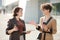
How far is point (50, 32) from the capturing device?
176 cm

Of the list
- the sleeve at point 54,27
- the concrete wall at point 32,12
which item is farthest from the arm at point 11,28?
the sleeve at point 54,27

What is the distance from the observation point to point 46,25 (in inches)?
69.4

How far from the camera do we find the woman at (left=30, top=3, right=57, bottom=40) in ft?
5.76

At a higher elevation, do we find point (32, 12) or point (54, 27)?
point (32, 12)

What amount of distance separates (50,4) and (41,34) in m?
0.32

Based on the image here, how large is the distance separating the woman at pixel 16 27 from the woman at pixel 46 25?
0.45 feet

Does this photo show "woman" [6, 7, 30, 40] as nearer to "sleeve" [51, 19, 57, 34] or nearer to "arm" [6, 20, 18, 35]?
"arm" [6, 20, 18, 35]

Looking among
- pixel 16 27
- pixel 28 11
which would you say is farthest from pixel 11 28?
pixel 28 11

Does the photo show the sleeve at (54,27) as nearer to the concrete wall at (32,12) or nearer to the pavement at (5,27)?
the pavement at (5,27)

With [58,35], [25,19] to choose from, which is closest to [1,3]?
Answer: [25,19]

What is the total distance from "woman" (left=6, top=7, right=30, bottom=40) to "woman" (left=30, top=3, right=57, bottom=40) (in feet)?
0.45

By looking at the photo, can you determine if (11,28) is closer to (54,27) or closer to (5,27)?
(5,27)

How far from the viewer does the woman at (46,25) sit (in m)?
1.76

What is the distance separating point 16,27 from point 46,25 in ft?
1.02
